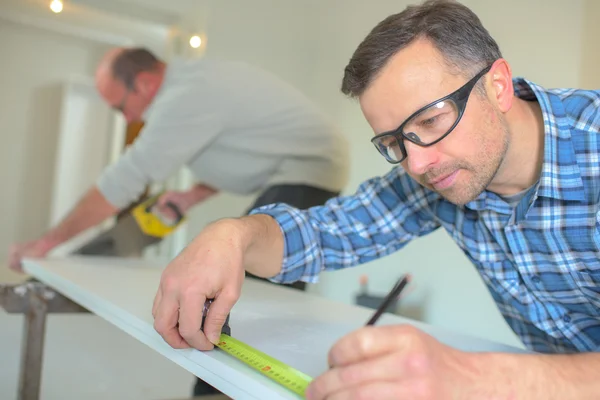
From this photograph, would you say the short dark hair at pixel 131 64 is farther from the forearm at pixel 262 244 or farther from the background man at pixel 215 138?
the forearm at pixel 262 244

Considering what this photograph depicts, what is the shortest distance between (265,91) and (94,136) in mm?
2106

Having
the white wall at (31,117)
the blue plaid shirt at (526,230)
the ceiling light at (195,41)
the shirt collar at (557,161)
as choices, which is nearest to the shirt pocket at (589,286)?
the blue plaid shirt at (526,230)

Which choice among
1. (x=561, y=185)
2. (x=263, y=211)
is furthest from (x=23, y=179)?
(x=561, y=185)

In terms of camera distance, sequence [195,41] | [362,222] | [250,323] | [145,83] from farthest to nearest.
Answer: [195,41], [145,83], [362,222], [250,323]

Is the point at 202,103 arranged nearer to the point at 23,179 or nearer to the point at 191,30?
the point at 191,30

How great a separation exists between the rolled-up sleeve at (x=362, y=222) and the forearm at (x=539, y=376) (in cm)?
53

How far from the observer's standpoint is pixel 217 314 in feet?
2.23

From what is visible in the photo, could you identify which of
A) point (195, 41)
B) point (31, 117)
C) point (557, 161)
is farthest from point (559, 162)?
point (31, 117)

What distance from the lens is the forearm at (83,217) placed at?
6.21ft

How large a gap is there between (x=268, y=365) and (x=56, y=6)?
122 inches

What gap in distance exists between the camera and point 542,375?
0.47m

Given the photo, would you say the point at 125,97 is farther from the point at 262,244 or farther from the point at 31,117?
the point at 31,117

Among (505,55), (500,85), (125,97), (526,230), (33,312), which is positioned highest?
(505,55)

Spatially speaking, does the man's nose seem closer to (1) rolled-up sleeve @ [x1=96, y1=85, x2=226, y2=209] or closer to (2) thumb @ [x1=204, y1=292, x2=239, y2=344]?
(2) thumb @ [x1=204, y1=292, x2=239, y2=344]
